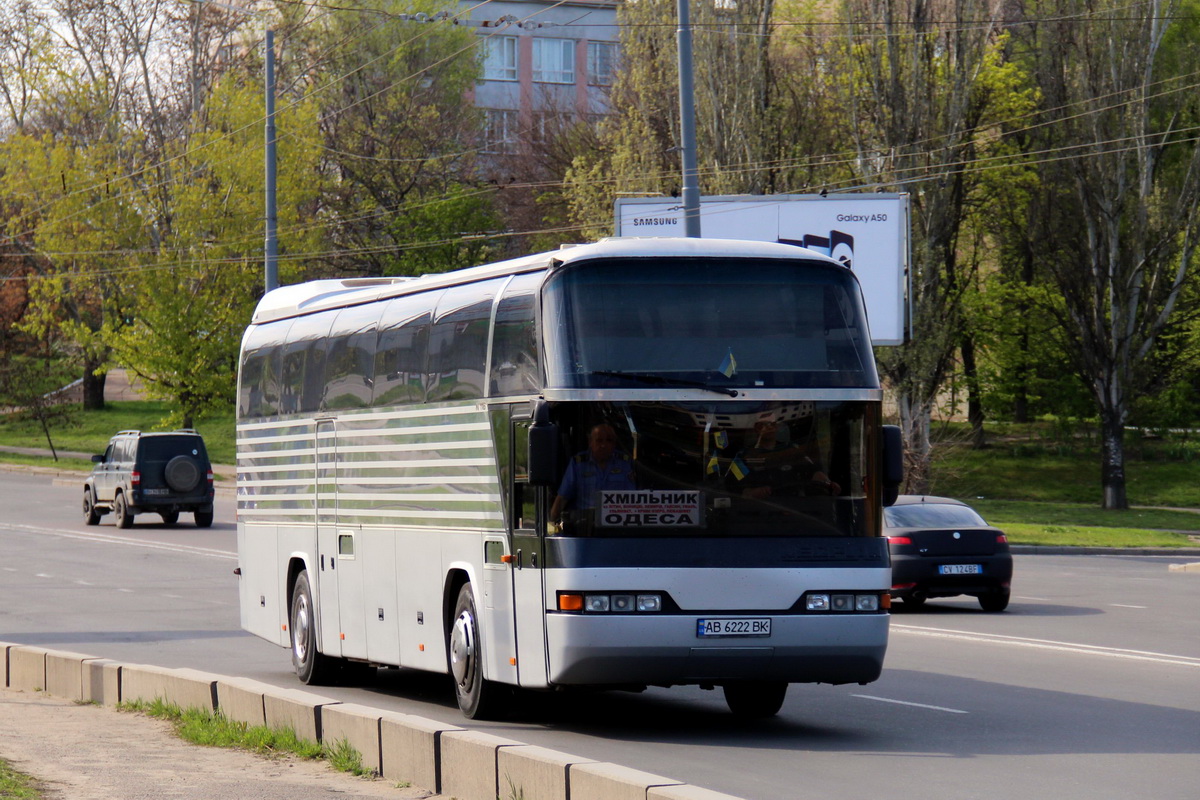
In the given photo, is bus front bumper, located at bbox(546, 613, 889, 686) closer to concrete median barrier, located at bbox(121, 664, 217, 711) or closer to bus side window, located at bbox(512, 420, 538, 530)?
bus side window, located at bbox(512, 420, 538, 530)

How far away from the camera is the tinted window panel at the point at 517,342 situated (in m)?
10.3

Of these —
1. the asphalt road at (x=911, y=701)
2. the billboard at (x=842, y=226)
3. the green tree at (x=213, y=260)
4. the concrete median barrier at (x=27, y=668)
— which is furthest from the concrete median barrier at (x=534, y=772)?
the green tree at (x=213, y=260)

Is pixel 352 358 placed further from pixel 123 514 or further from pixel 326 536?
pixel 123 514

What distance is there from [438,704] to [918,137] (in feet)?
111

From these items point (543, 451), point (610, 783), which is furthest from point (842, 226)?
point (610, 783)

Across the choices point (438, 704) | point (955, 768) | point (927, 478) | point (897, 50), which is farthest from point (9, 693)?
point (897, 50)

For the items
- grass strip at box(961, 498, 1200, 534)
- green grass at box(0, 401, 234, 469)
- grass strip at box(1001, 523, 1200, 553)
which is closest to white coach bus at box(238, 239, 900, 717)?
grass strip at box(1001, 523, 1200, 553)

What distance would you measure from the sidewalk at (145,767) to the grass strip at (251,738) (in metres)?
0.06

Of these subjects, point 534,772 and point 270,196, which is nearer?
point 534,772

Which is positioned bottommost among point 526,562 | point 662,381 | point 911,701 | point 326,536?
point 911,701

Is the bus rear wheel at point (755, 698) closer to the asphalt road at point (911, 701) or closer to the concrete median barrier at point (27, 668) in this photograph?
the asphalt road at point (911, 701)

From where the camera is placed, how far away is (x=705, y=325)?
1023 cm

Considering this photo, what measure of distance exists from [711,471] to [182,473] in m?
26.7

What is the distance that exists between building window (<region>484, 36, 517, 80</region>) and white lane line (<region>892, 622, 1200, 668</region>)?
73851 mm
